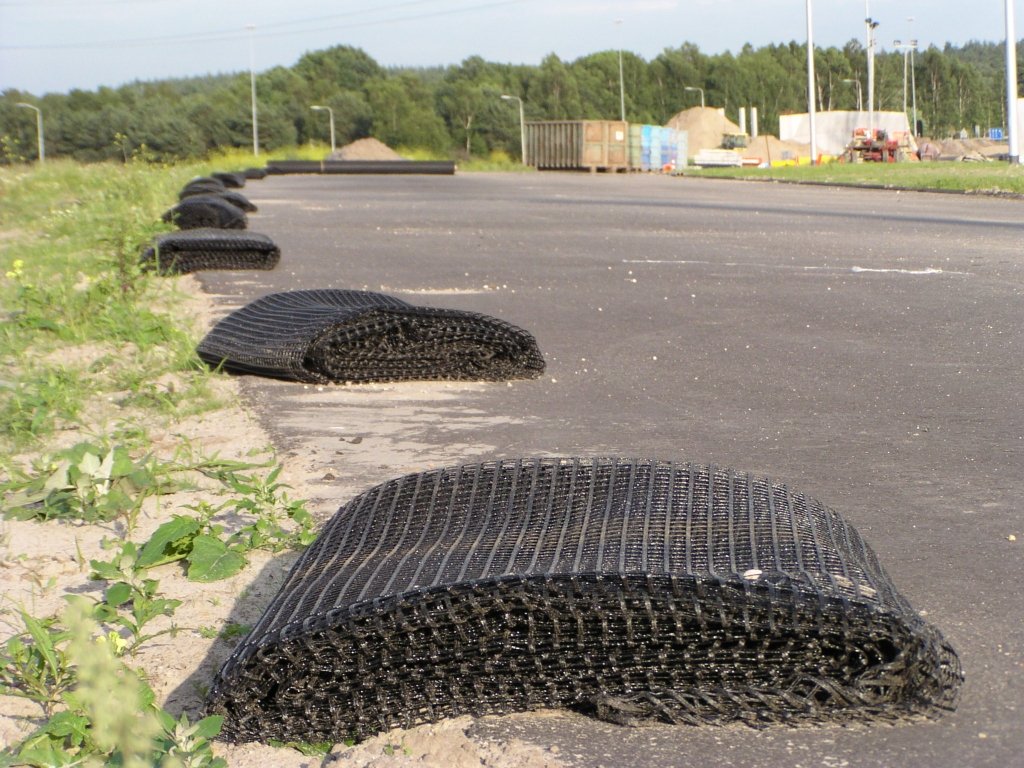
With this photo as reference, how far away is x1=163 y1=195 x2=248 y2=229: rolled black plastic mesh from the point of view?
11.4 metres

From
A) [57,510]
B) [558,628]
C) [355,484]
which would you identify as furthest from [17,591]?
[558,628]

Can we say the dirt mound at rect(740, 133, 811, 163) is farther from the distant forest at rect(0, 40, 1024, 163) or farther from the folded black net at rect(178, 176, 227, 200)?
the folded black net at rect(178, 176, 227, 200)

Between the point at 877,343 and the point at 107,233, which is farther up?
the point at 107,233

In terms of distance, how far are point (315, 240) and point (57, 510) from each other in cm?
933

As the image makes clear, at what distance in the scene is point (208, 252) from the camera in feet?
30.1

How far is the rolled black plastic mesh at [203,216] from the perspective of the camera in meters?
11.4

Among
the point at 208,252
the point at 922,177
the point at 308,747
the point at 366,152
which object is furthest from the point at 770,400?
the point at 366,152

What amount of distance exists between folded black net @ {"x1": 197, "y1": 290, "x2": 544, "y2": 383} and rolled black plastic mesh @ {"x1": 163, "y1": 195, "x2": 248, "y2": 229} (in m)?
6.38

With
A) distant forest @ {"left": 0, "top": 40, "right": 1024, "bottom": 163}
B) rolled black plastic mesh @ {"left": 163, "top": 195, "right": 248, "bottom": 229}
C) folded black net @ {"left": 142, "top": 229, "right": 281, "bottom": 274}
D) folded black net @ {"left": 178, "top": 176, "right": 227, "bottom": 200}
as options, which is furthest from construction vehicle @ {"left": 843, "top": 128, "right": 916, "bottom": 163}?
folded black net @ {"left": 142, "top": 229, "right": 281, "bottom": 274}

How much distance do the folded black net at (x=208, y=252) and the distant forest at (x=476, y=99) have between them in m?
55.1

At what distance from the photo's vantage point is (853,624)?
2.09m

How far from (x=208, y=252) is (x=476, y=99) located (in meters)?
94.3

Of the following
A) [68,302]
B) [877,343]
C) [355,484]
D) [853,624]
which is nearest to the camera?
[853,624]

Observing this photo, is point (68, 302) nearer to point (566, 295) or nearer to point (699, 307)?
point (566, 295)
